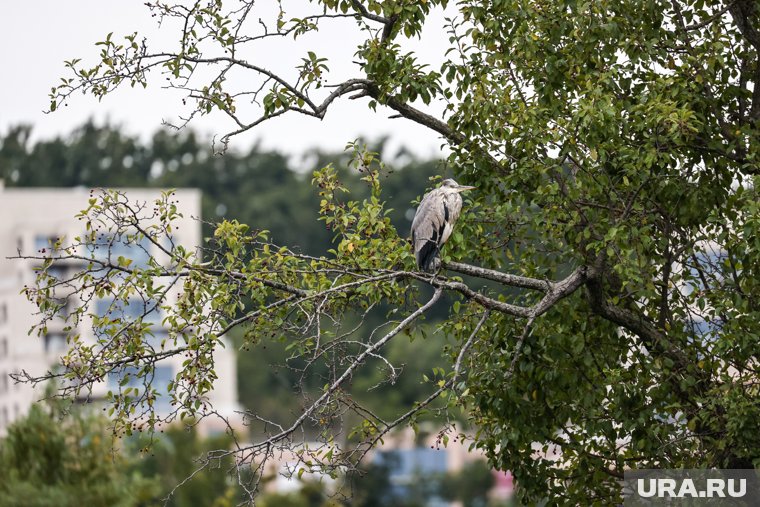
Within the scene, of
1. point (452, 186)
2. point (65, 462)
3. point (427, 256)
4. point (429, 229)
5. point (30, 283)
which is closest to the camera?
point (427, 256)

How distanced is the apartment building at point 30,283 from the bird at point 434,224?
63.1 meters

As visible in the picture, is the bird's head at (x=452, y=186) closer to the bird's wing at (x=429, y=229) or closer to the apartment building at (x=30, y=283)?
the bird's wing at (x=429, y=229)

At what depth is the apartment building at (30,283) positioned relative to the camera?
263ft

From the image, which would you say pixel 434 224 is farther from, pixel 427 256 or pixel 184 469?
pixel 184 469

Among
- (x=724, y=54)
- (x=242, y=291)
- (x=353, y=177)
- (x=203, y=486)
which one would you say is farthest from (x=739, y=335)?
(x=353, y=177)

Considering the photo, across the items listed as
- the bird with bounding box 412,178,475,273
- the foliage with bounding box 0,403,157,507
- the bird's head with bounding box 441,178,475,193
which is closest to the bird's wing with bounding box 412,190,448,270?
the bird with bounding box 412,178,475,273

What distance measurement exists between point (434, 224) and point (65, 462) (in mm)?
13487

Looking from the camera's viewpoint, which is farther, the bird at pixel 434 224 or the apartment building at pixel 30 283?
the apartment building at pixel 30 283

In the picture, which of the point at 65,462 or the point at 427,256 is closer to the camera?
the point at 427,256

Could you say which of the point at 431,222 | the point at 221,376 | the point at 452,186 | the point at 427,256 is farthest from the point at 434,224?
the point at 221,376

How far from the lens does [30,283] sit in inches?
3091

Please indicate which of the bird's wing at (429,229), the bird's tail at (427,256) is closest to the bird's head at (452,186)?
the bird's wing at (429,229)

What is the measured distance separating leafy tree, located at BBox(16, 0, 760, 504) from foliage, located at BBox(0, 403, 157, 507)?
38.1ft

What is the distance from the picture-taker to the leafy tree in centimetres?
1235
